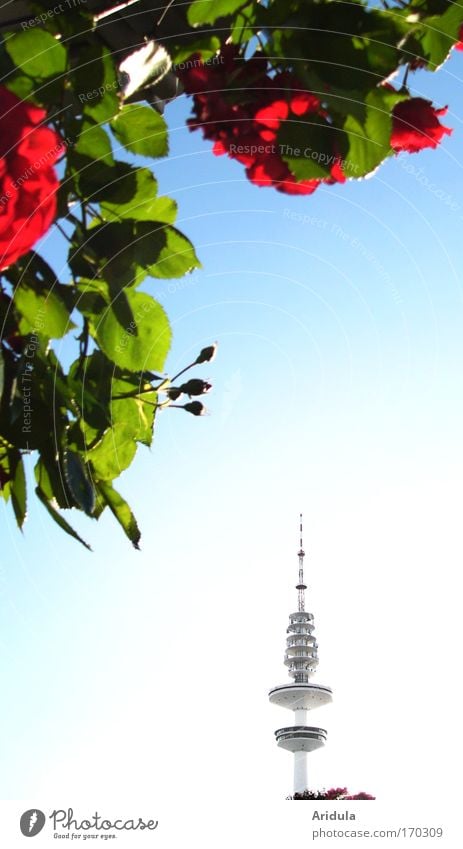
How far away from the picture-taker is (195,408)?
69 centimetres

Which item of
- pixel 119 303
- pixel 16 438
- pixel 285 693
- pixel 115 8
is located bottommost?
pixel 16 438

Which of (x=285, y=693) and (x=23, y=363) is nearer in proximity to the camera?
(x=23, y=363)

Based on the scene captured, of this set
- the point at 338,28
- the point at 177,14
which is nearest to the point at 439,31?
the point at 338,28

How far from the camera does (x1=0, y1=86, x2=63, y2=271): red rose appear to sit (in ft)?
1.78

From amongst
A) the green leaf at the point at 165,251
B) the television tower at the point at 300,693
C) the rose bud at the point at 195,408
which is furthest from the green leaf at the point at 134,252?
the television tower at the point at 300,693

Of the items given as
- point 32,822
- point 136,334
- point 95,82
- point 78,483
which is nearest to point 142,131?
point 95,82

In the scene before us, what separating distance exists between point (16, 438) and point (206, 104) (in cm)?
28

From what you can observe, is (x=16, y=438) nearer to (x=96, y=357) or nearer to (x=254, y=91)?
(x=96, y=357)

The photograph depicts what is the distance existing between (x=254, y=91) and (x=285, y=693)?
40045 millimetres

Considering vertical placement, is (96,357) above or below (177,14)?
below

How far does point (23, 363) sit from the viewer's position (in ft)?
2.06

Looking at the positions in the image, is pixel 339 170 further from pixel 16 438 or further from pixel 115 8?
pixel 16 438

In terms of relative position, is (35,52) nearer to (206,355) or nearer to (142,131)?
(142,131)

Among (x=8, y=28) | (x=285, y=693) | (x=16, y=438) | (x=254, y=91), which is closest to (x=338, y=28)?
(x=254, y=91)
